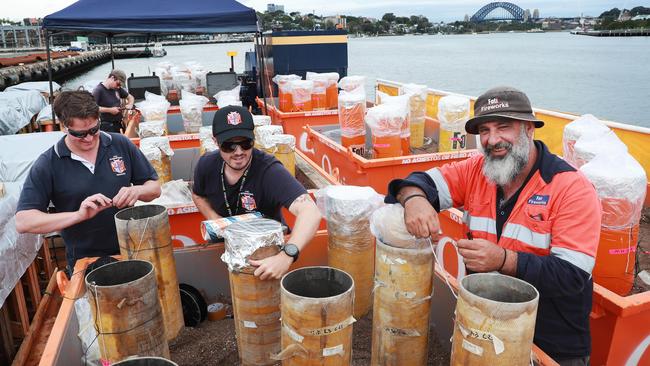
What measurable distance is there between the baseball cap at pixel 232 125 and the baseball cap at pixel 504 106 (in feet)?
4.23

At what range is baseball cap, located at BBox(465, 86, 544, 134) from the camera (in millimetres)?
2301

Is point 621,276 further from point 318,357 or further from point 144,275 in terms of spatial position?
point 144,275

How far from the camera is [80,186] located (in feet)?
10.4

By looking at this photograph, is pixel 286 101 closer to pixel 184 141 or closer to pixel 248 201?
pixel 184 141

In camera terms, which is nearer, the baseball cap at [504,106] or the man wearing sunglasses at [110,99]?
the baseball cap at [504,106]

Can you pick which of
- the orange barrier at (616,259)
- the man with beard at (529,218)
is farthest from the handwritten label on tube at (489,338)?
the orange barrier at (616,259)

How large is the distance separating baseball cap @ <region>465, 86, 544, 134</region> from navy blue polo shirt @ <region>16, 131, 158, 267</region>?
248 centimetres

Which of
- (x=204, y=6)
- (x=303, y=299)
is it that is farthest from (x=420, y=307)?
(x=204, y=6)

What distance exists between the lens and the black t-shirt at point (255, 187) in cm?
285

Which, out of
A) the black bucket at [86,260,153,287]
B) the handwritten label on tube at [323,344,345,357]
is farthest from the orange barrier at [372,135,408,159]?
the handwritten label on tube at [323,344,345,357]

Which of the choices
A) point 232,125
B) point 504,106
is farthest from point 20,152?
point 504,106

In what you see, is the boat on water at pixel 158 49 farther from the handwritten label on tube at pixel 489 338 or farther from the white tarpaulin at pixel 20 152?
the handwritten label on tube at pixel 489 338

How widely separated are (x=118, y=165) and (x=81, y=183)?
28 cm

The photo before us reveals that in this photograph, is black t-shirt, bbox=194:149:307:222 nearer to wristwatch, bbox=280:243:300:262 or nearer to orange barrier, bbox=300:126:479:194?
wristwatch, bbox=280:243:300:262
